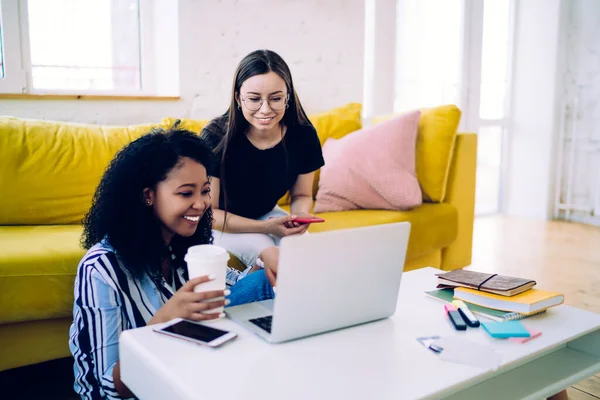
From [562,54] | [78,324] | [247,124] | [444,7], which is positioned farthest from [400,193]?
[562,54]

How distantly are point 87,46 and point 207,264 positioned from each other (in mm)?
2161


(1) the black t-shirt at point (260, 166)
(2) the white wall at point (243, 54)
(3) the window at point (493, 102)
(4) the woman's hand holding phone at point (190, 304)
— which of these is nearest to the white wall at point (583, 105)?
(3) the window at point (493, 102)

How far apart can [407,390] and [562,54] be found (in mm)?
4244

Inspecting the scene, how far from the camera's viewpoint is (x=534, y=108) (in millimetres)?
4508

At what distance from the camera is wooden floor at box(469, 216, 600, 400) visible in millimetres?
2766

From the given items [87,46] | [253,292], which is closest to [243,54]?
[87,46]

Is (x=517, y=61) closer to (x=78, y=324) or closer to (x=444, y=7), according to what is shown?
(x=444, y=7)

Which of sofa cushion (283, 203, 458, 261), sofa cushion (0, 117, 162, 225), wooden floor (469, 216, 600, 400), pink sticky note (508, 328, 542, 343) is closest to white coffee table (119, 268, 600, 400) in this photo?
→ pink sticky note (508, 328, 542, 343)

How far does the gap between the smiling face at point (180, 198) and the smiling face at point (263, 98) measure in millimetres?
623

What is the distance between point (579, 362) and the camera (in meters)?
1.17

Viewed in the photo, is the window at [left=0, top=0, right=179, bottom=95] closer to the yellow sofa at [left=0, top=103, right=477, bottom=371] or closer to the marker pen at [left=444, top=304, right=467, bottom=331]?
the yellow sofa at [left=0, top=103, right=477, bottom=371]

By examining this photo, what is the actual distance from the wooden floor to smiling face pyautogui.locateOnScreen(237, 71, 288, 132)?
5.30 ft

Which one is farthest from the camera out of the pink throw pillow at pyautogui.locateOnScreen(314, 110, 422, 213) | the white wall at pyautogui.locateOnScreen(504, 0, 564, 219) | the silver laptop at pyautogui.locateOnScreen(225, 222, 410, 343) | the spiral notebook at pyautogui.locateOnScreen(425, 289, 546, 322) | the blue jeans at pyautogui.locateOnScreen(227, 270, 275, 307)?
the white wall at pyautogui.locateOnScreen(504, 0, 564, 219)

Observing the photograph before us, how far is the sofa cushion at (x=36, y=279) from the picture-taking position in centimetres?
157
